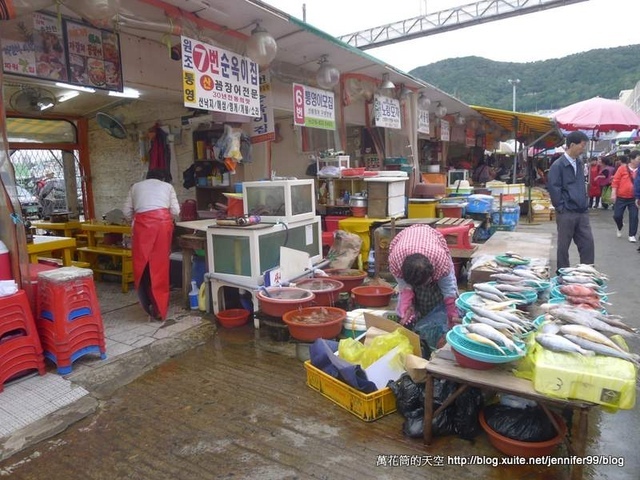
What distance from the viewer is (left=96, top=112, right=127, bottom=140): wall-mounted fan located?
8.11 metres

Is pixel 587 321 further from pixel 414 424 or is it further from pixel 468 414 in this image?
pixel 414 424

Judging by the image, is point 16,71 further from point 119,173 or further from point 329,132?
point 329,132

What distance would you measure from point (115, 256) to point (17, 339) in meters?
4.03

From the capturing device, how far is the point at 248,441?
3.19 metres

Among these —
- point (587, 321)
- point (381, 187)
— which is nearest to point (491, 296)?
point (587, 321)

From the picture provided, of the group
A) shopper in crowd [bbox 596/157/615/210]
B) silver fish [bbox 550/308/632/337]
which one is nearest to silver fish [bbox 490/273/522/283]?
silver fish [bbox 550/308/632/337]

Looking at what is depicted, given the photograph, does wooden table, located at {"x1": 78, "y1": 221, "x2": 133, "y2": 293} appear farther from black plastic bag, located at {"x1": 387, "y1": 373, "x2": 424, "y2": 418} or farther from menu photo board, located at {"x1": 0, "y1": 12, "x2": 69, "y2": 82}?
black plastic bag, located at {"x1": 387, "y1": 373, "x2": 424, "y2": 418}

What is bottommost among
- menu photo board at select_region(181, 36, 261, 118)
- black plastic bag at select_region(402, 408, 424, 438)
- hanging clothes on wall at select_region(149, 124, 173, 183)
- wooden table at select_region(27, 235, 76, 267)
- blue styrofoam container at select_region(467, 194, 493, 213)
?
black plastic bag at select_region(402, 408, 424, 438)

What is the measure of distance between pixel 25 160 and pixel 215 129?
23.5 feet

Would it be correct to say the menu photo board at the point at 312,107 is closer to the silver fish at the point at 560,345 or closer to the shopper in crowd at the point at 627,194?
the silver fish at the point at 560,345

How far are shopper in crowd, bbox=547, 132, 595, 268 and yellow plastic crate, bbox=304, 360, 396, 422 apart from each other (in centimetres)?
400

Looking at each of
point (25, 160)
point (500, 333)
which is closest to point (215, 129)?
point (500, 333)

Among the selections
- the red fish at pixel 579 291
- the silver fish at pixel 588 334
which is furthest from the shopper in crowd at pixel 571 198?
the silver fish at pixel 588 334

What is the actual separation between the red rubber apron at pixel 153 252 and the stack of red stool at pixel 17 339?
152cm
